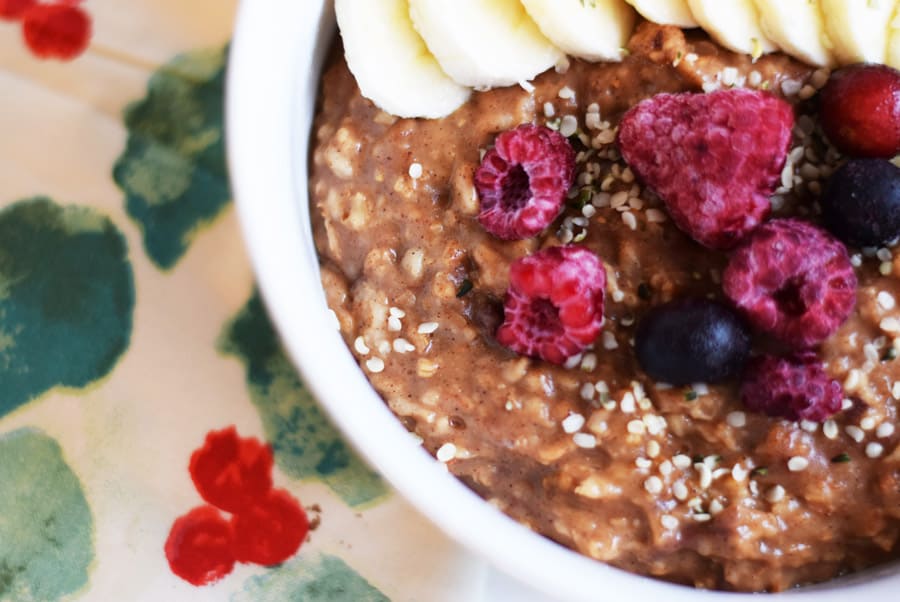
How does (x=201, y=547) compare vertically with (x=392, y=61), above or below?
below

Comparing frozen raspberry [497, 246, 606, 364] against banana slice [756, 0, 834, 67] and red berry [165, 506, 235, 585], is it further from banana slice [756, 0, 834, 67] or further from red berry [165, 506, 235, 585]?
red berry [165, 506, 235, 585]

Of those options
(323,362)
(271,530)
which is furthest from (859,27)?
(271,530)

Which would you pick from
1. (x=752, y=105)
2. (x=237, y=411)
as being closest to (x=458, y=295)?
(x=752, y=105)

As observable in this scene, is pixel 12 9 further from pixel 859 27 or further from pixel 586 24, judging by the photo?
pixel 859 27

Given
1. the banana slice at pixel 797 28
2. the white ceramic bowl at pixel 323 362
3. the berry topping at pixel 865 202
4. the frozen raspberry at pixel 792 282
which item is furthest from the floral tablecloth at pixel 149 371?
the banana slice at pixel 797 28

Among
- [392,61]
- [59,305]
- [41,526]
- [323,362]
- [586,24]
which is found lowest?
[41,526]

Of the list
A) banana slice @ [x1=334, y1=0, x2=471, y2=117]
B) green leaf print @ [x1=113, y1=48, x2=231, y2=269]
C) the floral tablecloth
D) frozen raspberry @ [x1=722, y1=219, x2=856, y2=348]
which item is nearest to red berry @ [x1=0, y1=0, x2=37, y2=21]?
the floral tablecloth
